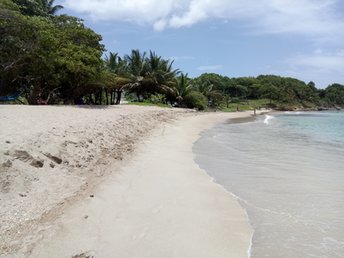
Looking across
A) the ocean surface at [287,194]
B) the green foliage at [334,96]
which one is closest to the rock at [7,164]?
the ocean surface at [287,194]

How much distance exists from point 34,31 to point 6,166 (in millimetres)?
17213

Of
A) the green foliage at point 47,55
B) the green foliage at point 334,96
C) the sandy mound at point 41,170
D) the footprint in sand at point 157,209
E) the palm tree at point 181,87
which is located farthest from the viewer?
the green foliage at point 334,96

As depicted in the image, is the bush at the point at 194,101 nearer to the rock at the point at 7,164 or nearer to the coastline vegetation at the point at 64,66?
the coastline vegetation at the point at 64,66

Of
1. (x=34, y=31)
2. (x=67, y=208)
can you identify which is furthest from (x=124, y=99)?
(x=67, y=208)

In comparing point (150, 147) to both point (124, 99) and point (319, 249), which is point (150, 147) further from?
point (124, 99)

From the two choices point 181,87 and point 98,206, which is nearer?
point 98,206

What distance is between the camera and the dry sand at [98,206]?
4828 millimetres

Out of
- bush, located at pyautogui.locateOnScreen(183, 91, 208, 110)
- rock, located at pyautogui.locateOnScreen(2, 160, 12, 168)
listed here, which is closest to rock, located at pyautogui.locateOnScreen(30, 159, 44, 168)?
rock, located at pyautogui.locateOnScreen(2, 160, 12, 168)

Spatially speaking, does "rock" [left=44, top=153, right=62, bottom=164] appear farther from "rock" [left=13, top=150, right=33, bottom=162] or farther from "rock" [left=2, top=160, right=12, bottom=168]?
"rock" [left=2, top=160, right=12, bottom=168]

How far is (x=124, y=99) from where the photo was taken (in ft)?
170

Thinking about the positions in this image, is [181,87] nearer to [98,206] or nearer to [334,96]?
[98,206]

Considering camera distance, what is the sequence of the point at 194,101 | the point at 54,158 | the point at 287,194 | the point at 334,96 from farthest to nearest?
the point at 334,96 → the point at 194,101 → the point at 287,194 → the point at 54,158

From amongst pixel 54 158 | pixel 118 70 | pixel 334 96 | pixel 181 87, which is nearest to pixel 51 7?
pixel 118 70

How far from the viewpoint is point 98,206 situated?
614 centimetres
